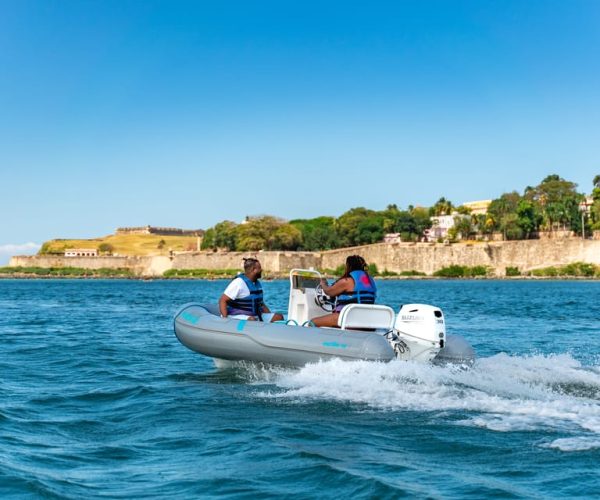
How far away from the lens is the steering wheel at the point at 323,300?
1081 cm

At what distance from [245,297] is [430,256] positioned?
262 ft

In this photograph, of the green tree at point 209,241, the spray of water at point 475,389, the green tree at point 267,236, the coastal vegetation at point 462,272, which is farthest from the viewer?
the green tree at point 209,241

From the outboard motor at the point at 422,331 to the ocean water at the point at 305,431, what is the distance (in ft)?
0.94

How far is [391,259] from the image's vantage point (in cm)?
9062

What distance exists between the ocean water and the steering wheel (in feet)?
4.28

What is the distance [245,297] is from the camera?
1085 centimetres

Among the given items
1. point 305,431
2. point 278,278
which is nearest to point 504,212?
point 278,278

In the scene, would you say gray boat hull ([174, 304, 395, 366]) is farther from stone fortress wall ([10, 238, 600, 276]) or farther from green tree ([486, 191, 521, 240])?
green tree ([486, 191, 521, 240])

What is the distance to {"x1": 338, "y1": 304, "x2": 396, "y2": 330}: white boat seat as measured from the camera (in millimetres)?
9562

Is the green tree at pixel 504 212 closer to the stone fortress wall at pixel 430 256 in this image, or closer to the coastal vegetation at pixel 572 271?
the stone fortress wall at pixel 430 256

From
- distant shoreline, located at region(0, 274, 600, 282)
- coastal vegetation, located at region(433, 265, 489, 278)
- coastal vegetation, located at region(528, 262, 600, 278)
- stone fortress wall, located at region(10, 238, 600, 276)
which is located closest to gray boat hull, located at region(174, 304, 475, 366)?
distant shoreline, located at region(0, 274, 600, 282)

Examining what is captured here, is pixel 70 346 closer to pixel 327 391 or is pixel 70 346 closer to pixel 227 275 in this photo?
pixel 327 391

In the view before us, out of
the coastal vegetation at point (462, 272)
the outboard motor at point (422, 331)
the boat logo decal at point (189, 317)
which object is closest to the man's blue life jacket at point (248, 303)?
the boat logo decal at point (189, 317)

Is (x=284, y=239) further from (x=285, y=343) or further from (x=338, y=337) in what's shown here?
(x=338, y=337)
